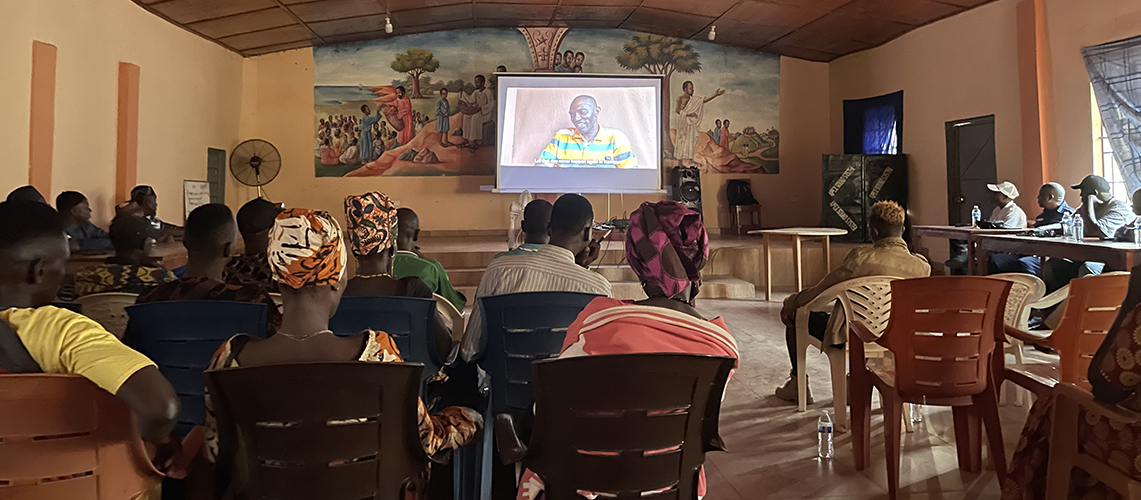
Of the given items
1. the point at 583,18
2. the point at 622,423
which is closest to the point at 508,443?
the point at 622,423

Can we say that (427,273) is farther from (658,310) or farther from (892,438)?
(892,438)

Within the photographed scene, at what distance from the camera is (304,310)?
1.53 m

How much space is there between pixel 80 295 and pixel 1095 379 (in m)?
3.23

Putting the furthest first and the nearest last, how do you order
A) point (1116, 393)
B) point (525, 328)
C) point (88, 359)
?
point (525, 328)
point (1116, 393)
point (88, 359)

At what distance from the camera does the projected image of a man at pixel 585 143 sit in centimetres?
1018

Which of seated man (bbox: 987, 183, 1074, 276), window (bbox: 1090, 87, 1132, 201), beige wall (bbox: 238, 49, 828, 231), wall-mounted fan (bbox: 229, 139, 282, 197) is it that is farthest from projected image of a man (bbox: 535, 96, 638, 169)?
window (bbox: 1090, 87, 1132, 201)

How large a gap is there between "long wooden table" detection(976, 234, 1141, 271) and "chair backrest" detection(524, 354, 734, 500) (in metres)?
3.35

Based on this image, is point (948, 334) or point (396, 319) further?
point (948, 334)

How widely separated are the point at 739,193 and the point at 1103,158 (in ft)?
15.7

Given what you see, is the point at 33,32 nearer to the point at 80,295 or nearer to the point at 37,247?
the point at 80,295

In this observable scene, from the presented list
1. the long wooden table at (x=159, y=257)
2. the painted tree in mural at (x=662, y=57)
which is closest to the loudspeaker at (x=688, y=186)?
the painted tree in mural at (x=662, y=57)

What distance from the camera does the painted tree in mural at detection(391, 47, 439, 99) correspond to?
10422mm

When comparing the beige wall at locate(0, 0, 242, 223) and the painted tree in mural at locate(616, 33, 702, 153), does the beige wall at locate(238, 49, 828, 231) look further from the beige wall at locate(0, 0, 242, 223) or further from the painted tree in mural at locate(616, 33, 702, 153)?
the painted tree in mural at locate(616, 33, 702, 153)

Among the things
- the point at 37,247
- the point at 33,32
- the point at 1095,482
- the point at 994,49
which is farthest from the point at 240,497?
the point at 994,49
